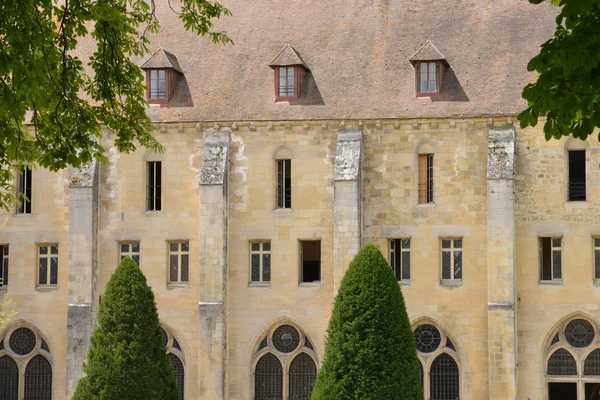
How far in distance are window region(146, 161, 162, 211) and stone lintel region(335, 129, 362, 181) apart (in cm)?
610

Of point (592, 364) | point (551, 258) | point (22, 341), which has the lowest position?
point (592, 364)

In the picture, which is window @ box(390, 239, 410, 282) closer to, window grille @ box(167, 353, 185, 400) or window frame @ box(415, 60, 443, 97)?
window frame @ box(415, 60, 443, 97)

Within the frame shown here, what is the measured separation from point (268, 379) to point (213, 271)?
3838 millimetres

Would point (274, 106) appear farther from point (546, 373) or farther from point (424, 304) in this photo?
point (546, 373)

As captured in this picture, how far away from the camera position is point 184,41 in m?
40.6

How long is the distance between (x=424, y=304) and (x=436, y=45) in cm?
853

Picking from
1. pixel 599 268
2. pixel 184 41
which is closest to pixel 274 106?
pixel 184 41

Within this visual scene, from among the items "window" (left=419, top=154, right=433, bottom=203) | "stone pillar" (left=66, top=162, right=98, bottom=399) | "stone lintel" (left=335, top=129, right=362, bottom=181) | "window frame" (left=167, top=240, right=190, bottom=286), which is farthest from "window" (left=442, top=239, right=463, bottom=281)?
"stone pillar" (left=66, top=162, right=98, bottom=399)

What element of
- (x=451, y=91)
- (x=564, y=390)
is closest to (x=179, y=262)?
(x=451, y=91)

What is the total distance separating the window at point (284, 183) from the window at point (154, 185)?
3.94 m

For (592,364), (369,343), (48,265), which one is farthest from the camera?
(48,265)

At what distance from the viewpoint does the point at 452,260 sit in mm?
36844

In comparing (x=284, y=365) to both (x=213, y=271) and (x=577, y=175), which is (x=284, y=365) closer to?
(x=213, y=271)

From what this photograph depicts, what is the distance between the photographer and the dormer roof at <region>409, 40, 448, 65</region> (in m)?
37.3
